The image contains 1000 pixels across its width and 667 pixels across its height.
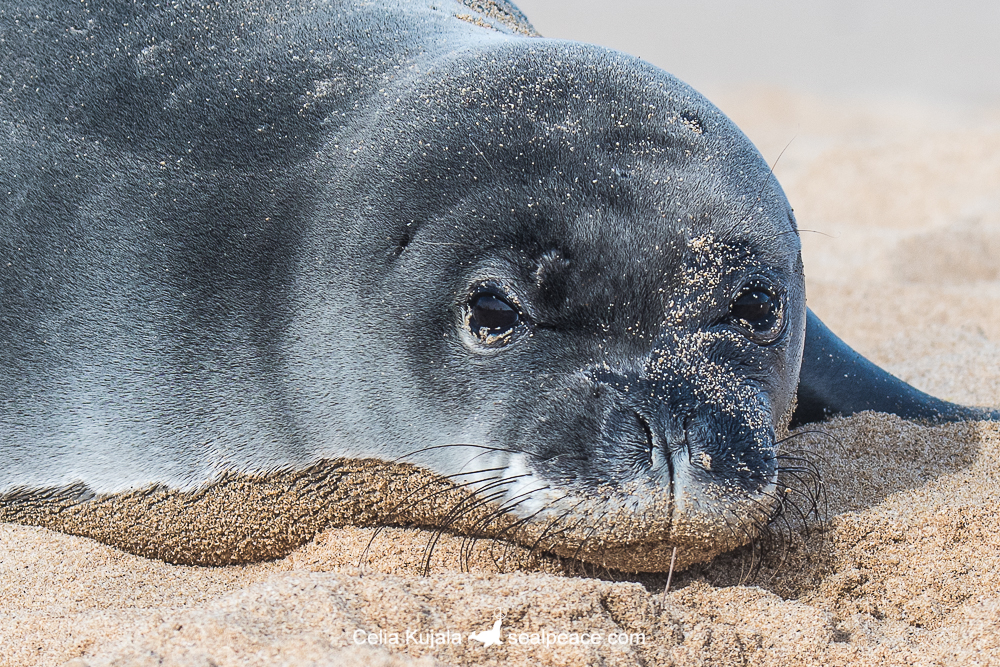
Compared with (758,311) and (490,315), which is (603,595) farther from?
(758,311)

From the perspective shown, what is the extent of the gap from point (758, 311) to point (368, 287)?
0.96m

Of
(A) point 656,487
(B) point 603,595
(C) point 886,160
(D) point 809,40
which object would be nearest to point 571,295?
(A) point 656,487

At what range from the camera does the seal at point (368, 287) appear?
2.39 metres

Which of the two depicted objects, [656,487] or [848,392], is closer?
[656,487]

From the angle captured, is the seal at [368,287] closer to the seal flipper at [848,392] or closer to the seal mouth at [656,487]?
the seal mouth at [656,487]

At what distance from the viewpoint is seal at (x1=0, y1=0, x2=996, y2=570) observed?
2.39 metres

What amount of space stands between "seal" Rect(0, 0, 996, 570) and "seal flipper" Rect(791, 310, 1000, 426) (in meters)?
0.49

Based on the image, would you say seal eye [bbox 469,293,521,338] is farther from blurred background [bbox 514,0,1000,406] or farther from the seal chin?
blurred background [bbox 514,0,1000,406]

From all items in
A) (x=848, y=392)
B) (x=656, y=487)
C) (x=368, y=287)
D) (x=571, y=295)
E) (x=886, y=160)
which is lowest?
(x=886, y=160)

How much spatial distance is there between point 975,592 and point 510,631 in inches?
44.7

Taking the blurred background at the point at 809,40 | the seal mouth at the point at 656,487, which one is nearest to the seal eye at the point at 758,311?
the seal mouth at the point at 656,487

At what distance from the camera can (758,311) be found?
2.58 m

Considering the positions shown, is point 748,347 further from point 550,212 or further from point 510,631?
point 510,631

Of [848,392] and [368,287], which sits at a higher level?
[368,287]
